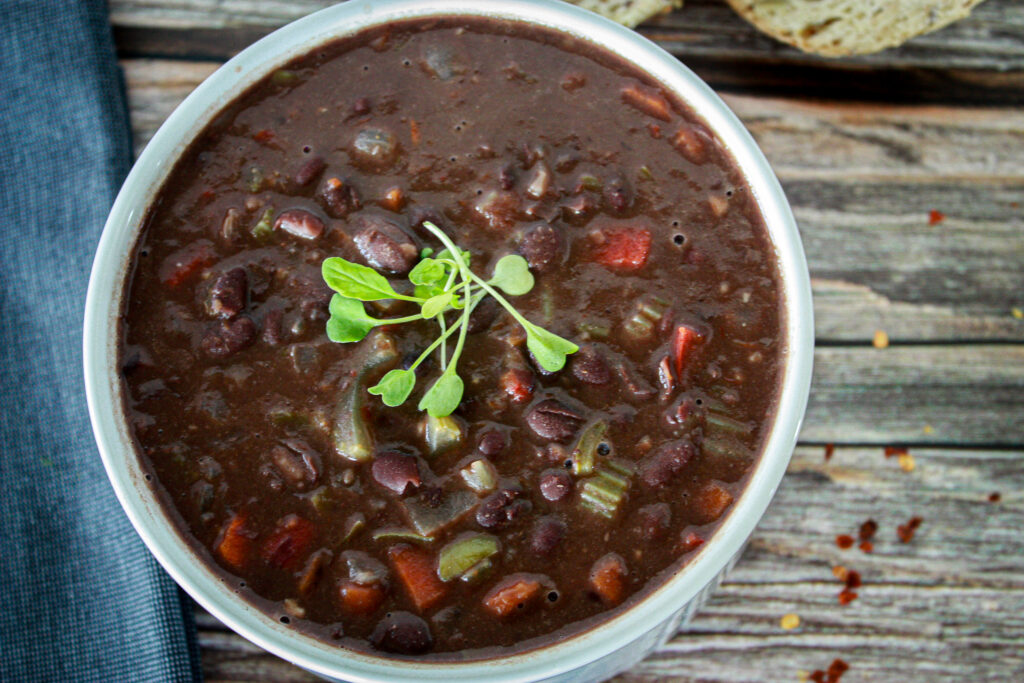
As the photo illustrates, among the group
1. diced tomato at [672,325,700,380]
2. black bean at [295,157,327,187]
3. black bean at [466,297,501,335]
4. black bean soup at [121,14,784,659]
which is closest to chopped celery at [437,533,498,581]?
black bean soup at [121,14,784,659]

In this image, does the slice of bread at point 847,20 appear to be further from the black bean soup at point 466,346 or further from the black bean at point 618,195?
the black bean at point 618,195

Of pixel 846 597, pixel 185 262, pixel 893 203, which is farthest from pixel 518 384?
pixel 893 203

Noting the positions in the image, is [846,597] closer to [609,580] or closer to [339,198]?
[609,580]

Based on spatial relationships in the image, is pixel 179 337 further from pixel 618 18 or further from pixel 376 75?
pixel 618 18

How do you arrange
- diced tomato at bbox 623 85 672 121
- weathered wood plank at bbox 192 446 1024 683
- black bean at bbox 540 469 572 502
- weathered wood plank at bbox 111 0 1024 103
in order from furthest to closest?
weathered wood plank at bbox 111 0 1024 103 < weathered wood plank at bbox 192 446 1024 683 < diced tomato at bbox 623 85 672 121 < black bean at bbox 540 469 572 502

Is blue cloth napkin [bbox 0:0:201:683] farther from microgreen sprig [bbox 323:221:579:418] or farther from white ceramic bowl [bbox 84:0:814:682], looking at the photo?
microgreen sprig [bbox 323:221:579:418]

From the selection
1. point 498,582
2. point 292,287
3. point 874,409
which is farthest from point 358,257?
point 874,409
